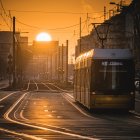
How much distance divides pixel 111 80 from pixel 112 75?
A: 260 millimetres

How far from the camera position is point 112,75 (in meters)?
28.8

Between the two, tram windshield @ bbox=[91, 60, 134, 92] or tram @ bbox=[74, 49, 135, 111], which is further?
tram windshield @ bbox=[91, 60, 134, 92]

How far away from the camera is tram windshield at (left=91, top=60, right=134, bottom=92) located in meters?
28.7

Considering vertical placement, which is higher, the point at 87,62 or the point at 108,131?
the point at 87,62

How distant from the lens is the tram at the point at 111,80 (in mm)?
28469

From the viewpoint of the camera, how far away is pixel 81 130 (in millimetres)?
19031

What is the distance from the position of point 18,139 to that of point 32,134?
66.1 inches

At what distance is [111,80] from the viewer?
94.2ft

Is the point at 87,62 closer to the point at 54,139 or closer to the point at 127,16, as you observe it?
the point at 54,139

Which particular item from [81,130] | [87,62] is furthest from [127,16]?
[81,130]

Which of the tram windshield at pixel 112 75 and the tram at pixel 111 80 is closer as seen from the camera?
the tram at pixel 111 80

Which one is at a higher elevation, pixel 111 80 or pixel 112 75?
pixel 112 75

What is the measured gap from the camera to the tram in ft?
93.4

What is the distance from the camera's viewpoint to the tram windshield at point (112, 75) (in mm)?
28672
